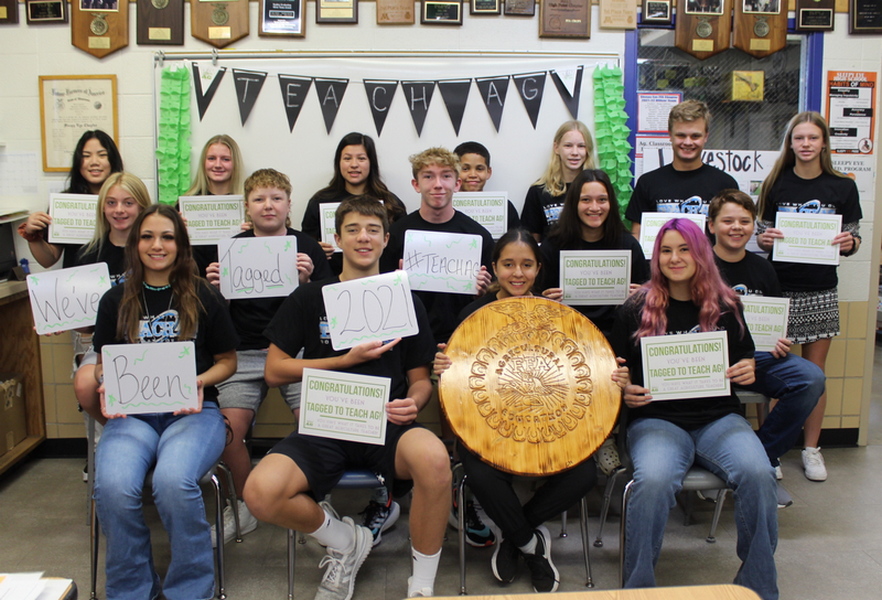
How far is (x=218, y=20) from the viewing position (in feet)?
10.7

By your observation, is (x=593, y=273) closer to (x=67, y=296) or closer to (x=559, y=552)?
(x=559, y=552)

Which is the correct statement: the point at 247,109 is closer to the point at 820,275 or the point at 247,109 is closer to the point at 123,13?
the point at 123,13

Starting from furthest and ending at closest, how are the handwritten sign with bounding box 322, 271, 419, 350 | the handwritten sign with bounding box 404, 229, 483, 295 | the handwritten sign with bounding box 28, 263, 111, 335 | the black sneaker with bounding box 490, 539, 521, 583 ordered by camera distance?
the handwritten sign with bounding box 404, 229, 483, 295
the handwritten sign with bounding box 28, 263, 111, 335
the black sneaker with bounding box 490, 539, 521, 583
the handwritten sign with bounding box 322, 271, 419, 350

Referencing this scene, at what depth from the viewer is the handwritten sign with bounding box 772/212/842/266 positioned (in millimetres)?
2939

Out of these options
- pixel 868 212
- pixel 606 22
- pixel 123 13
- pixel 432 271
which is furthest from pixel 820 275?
pixel 123 13

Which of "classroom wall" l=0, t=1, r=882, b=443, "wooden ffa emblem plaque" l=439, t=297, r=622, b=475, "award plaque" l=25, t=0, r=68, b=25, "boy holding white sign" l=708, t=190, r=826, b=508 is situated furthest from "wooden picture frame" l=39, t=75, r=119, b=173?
"boy holding white sign" l=708, t=190, r=826, b=508

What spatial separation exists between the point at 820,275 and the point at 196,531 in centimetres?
284

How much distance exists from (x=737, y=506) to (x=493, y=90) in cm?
223

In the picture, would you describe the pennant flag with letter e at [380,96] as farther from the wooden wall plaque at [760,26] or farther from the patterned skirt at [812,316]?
the patterned skirt at [812,316]

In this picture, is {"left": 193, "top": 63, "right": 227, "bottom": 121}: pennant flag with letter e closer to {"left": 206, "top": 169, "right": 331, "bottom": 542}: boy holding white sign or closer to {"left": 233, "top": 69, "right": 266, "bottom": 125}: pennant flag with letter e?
{"left": 233, "top": 69, "right": 266, "bottom": 125}: pennant flag with letter e

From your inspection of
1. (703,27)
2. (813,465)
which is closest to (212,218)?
→ (703,27)

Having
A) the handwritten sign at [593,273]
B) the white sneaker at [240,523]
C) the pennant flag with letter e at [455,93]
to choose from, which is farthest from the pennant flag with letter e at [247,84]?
the white sneaker at [240,523]

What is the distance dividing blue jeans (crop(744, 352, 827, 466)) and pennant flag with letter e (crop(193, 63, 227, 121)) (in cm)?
281

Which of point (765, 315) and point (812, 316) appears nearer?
point (765, 315)
